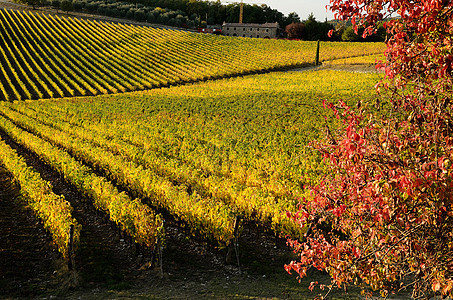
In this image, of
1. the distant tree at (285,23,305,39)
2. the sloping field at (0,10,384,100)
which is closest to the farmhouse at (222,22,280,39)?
the distant tree at (285,23,305,39)

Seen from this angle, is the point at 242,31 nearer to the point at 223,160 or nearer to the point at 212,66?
the point at 212,66

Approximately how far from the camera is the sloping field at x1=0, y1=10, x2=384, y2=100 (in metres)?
53.9

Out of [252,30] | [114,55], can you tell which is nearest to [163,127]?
[114,55]

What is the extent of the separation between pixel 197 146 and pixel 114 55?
186 ft

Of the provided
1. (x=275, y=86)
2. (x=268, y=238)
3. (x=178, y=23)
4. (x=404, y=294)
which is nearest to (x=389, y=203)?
(x=404, y=294)

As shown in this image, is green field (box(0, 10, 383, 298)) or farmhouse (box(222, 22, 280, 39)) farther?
farmhouse (box(222, 22, 280, 39))

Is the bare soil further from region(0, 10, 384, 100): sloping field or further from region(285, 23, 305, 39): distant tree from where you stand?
region(285, 23, 305, 39): distant tree

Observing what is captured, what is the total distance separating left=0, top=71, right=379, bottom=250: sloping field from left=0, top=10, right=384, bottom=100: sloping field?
1101cm

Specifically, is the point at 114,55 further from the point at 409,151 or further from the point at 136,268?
the point at 409,151

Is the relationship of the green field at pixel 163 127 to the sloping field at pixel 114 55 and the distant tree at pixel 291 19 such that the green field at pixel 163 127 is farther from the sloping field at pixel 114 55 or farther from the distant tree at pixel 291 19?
the distant tree at pixel 291 19

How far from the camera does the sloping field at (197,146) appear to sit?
40.6ft

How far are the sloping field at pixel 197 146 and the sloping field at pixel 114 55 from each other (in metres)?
11.0

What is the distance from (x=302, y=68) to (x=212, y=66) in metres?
16.9

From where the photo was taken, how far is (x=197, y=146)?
69.1 feet
